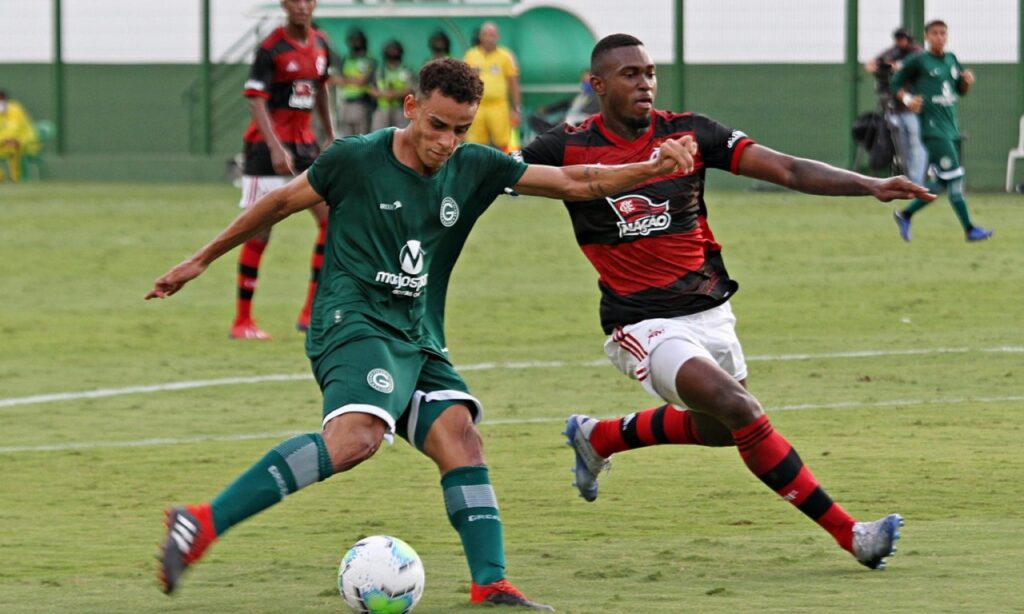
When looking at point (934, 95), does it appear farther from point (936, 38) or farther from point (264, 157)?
point (264, 157)

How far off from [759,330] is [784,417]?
3.99 meters

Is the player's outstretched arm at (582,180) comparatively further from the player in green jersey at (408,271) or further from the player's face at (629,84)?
the player's face at (629,84)

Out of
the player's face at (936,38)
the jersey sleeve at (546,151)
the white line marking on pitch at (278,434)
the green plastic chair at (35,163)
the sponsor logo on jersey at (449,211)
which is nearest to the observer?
the sponsor logo on jersey at (449,211)

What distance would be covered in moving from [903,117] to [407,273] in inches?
753

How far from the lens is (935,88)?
19.9 m

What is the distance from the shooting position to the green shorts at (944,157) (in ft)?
63.1

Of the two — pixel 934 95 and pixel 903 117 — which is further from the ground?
pixel 934 95

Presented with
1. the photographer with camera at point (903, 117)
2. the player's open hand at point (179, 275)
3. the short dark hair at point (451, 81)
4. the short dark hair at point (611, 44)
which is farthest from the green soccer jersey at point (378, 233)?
the photographer with camera at point (903, 117)

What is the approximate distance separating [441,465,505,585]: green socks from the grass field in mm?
196

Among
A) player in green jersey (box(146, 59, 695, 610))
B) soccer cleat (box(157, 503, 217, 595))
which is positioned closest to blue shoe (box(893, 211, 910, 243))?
player in green jersey (box(146, 59, 695, 610))

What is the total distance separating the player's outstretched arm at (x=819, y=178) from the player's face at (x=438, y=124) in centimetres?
147

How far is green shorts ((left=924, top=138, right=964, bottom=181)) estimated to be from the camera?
63.1 feet

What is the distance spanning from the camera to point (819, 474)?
8.50m

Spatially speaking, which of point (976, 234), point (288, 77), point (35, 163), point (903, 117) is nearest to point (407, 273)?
point (288, 77)
